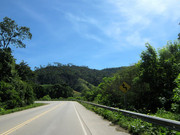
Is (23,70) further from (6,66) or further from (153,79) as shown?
(153,79)

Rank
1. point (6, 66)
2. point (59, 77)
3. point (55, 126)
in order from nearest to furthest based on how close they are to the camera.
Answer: point (55, 126) → point (6, 66) → point (59, 77)

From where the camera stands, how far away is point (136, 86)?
706 inches

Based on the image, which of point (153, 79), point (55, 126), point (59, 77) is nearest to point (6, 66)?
point (55, 126)

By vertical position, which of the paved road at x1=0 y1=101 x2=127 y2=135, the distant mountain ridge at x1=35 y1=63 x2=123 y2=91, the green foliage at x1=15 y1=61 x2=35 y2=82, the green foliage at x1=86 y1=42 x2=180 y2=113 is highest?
the distant mountain ridge at x1=35 y1=63 x2=123 y2=91

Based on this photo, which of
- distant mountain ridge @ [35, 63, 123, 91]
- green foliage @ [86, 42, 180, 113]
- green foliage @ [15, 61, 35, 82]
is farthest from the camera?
distant mountain ridge @ [35, 63, 123, 91]

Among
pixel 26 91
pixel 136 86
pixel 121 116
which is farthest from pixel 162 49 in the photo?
pixel 26 91

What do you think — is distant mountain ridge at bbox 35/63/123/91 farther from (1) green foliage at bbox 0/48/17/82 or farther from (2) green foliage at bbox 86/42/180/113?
(2) green foliage at bbox 86/42/180/113

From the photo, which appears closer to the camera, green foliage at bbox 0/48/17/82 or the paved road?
the paved road

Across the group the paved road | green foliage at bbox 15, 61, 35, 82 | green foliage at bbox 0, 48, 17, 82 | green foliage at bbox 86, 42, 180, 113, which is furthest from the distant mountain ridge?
→ the paved road

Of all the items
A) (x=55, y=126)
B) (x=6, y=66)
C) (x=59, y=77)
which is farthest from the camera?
(x=59, y=77)

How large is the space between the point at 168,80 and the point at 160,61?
2.52 meters

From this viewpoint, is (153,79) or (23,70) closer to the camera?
(153,79)

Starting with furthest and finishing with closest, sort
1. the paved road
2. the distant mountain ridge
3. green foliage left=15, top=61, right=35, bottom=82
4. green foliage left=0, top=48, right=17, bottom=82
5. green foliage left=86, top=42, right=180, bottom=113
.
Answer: the distant mountain ridge → green foliage left=15, top=61, right=35, bottom=82 → green foliage left=0, top=48, right=17, bottom=82 → green foliage left=86, top=42, right=180, bottom=113 → the paved road

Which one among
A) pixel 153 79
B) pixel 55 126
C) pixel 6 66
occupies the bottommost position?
pixel 55 126
